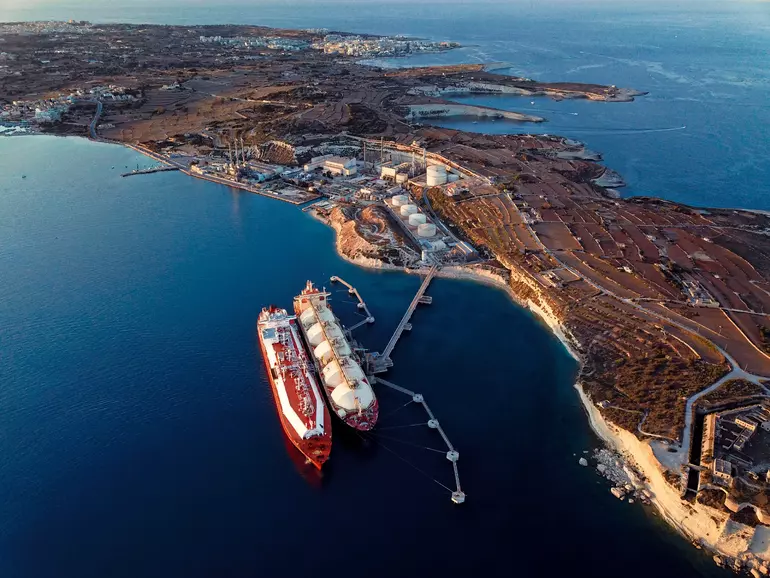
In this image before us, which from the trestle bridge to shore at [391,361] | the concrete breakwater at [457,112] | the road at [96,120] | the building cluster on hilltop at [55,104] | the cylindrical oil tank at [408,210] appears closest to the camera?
the trestle bridge to shore at [391,361]

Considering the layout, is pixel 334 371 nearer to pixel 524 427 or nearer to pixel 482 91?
pixel 524 427

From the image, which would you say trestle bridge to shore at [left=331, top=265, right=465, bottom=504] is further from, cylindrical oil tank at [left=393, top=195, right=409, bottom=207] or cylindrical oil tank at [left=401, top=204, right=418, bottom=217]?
cylindrical oil tank at [left=393, top=195, right=409, bottom=207]

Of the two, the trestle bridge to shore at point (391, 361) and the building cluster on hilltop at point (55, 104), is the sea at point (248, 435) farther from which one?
the building cluster on hilltop at point (55, 104)

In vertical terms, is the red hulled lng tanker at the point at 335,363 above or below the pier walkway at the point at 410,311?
above

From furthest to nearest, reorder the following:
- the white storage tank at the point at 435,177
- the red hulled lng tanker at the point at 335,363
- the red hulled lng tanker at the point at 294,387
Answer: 1. the white storage tank at the point at 435,177
2. the red hulled lng tanker at the point at 335,363
3. the red hulled lng tanker at the point at 294,387

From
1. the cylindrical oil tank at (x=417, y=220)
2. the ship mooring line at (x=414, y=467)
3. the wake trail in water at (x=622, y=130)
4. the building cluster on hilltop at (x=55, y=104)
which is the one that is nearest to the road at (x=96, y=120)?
the building cluster on hilltop at (x=55, y=104)

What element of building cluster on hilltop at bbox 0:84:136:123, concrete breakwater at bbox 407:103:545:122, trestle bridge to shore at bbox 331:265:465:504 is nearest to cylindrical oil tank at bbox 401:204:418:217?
trestle bridge to shore at bbox 331:265:465:504
